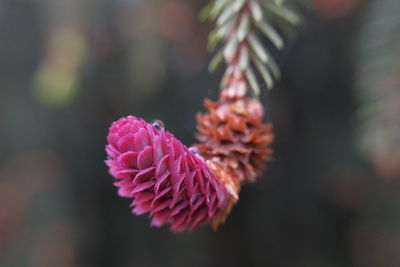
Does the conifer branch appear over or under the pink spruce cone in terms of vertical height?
over

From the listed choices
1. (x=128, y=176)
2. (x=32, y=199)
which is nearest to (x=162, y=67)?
(x=32, y=199)

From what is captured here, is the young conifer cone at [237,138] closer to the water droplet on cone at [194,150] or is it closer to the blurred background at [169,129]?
the water droplet on cone at [194,150]

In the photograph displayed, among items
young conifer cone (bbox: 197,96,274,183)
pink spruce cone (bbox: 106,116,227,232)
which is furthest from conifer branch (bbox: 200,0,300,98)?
pink spruce cone (bbox: 106,116,227,232)

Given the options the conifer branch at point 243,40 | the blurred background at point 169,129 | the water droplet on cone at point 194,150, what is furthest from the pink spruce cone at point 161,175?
the blurred background at point 169,129

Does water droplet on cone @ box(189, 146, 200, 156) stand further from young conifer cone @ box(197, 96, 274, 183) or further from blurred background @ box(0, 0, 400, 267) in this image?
blurred background @ box(0, 0, 400, 267)

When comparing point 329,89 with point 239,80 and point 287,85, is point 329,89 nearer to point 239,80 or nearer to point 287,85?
point 287,85
